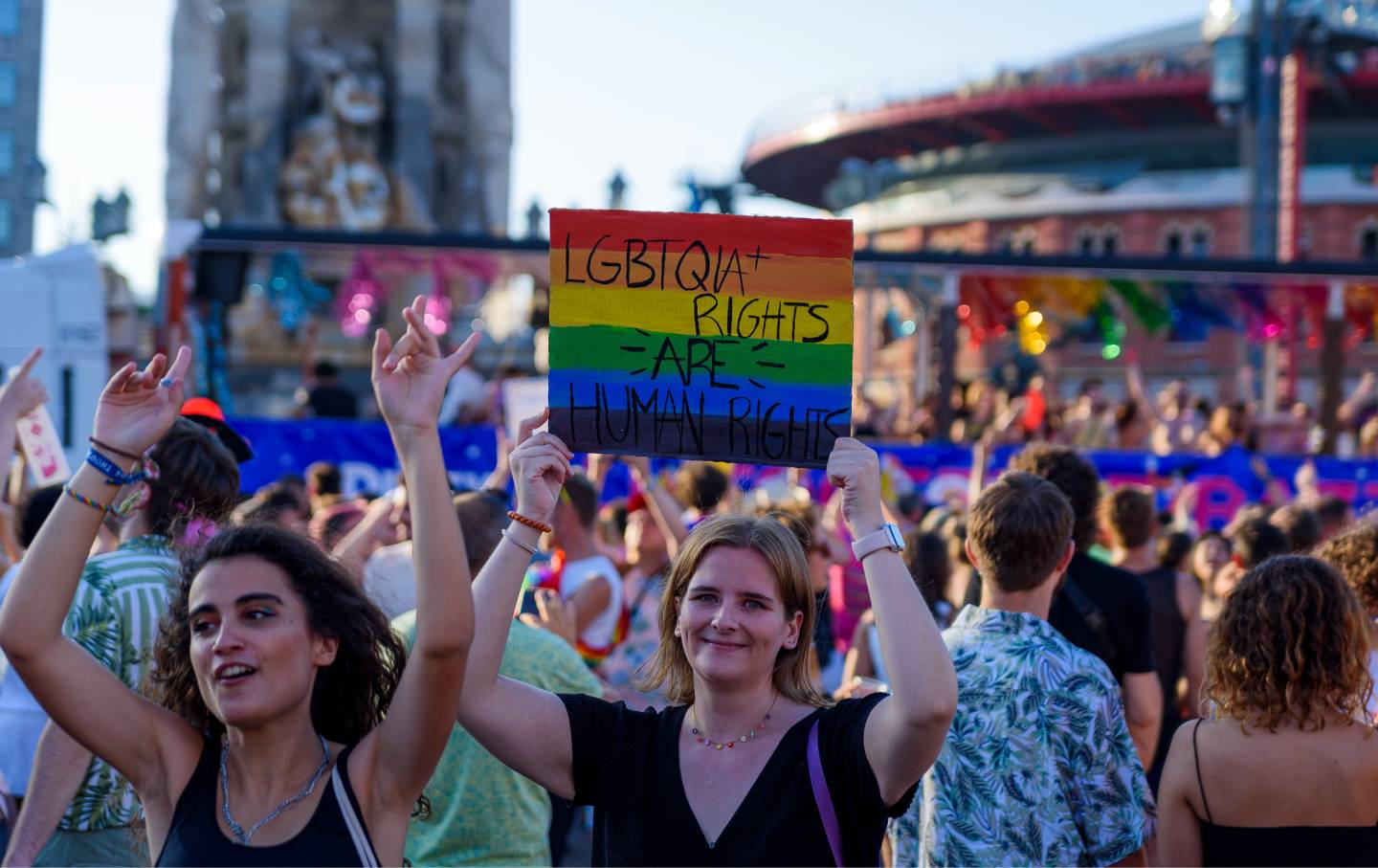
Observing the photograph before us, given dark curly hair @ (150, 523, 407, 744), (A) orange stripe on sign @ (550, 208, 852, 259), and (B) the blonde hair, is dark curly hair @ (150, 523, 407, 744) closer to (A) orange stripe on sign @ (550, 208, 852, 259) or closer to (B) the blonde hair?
(B) the blonde hair

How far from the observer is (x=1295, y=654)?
3686 mm

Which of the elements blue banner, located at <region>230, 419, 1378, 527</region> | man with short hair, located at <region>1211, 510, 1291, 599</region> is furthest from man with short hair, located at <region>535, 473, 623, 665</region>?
blue banner, located at <region>230, 419, 1378, 527</region>

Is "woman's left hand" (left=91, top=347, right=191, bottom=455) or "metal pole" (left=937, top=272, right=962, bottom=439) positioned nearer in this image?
"woman's left hand" (left=91, top=347, right=191, bottom=455)

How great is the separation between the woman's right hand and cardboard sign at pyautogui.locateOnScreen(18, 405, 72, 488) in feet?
10.6

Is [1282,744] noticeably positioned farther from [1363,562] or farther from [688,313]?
[688,313]

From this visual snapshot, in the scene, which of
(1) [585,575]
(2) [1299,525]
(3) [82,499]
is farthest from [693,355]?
(2) [1299,525]

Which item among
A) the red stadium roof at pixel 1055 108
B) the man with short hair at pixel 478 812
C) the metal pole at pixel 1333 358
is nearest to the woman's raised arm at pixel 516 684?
the man with short hair at pixel 478 812

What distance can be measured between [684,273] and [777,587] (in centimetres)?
69

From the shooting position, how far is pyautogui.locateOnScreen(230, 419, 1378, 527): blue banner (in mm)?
12125

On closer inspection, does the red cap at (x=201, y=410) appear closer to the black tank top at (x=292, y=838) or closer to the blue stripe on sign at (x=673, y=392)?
the blue stripe on sign at (x=673, y=392)

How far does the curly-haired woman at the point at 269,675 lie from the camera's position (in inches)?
119

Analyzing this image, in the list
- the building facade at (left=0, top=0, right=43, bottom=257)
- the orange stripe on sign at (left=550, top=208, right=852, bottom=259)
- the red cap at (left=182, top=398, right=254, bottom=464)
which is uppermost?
the building facade at (left=0, top=0, right=43, bottom=257)

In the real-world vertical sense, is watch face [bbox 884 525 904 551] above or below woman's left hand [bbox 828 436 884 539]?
below

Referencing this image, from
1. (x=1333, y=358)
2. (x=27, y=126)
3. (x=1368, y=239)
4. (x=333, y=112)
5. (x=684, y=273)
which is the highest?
(x=1368, y=239)
